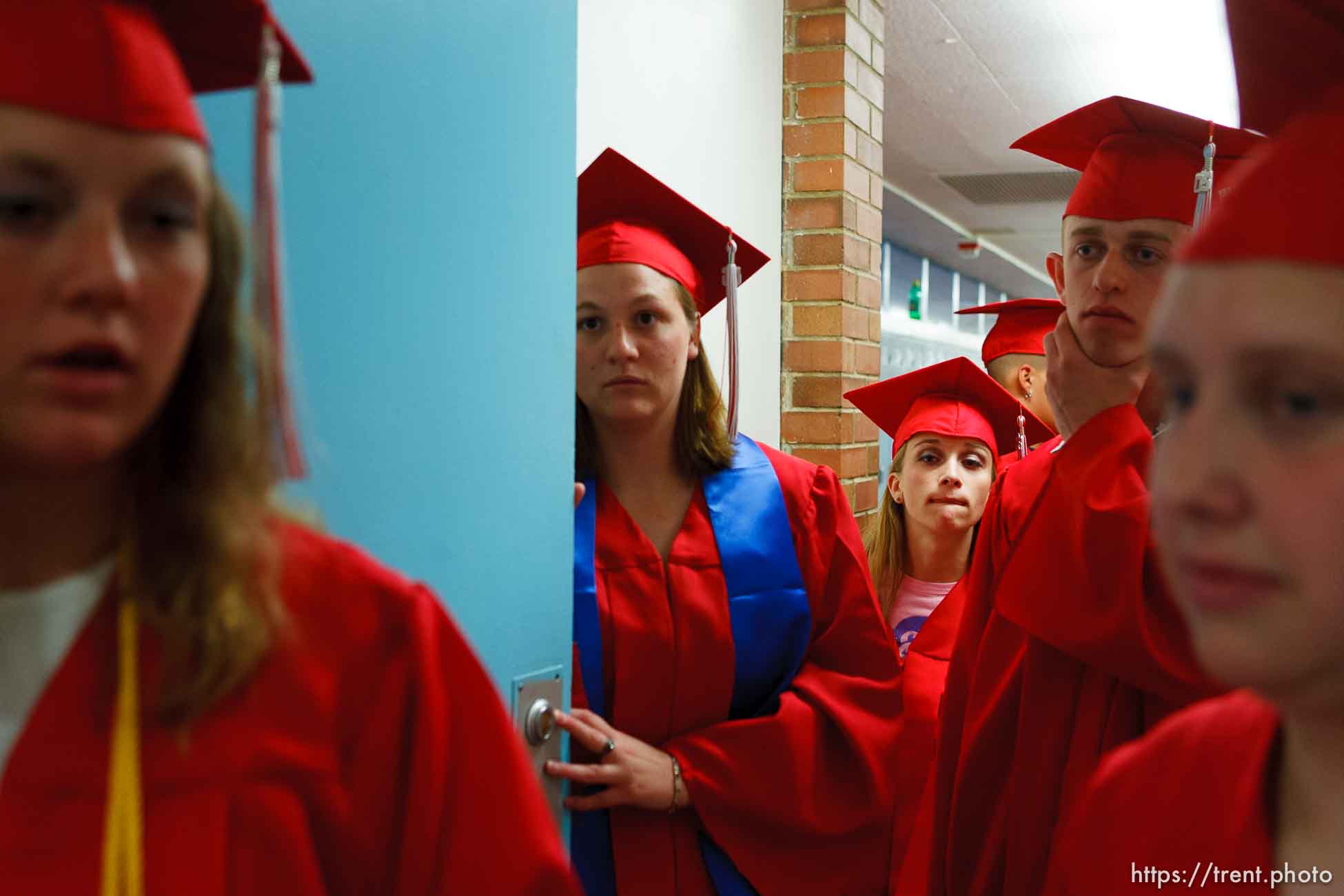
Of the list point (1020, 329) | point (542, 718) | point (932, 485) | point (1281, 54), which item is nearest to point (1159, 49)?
point (1020, 329)

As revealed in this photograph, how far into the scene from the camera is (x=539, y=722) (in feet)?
4.82

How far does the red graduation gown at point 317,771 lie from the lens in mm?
688

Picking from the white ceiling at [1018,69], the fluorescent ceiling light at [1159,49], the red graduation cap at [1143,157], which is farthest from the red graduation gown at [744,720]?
the fluorescent ceiling light at [1159,49]

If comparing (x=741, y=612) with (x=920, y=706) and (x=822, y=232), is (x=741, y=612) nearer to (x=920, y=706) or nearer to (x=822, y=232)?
(x=920, y=706)

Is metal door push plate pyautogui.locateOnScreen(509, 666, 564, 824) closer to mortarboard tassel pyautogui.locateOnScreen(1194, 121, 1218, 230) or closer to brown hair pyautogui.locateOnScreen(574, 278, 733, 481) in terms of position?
brown hair pyautogui.locateOnScreen(574, 278, 733, 481)

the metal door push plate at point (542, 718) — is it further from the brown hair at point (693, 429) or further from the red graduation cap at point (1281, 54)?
the red graduation cap at point (1281, 54)

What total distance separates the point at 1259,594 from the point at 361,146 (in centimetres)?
91

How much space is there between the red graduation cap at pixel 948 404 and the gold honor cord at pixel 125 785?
7.52 ft

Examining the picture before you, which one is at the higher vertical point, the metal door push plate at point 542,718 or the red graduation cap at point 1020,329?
the red graduation cap at point 1020,329

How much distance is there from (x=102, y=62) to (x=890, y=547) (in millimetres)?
2444

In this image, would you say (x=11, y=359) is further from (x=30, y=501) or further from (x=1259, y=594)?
(x=1259, y=594)

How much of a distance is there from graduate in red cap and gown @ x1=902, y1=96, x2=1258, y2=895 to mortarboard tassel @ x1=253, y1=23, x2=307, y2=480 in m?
1.10

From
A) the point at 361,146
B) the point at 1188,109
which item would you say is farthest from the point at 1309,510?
the point at 1188,109

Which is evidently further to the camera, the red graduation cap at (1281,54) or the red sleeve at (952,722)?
the red sleeve at (952,722)
